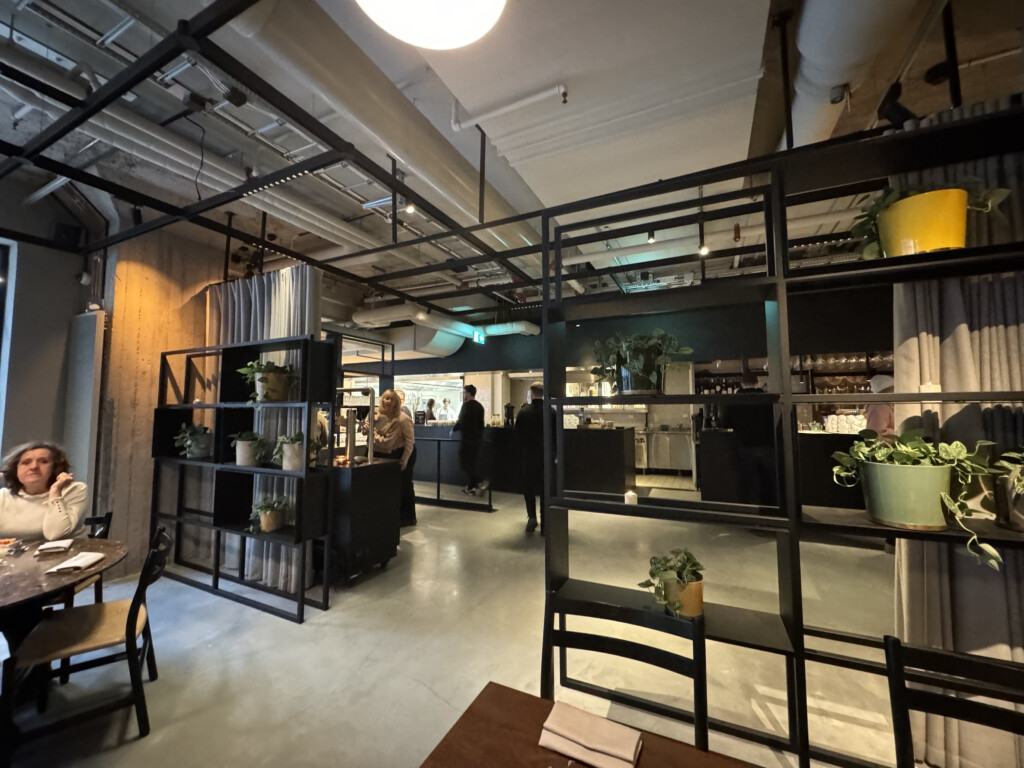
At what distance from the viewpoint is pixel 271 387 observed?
10.5ft

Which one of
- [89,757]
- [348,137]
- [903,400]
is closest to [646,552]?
[903,400]

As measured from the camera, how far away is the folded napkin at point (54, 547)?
212 centimetres

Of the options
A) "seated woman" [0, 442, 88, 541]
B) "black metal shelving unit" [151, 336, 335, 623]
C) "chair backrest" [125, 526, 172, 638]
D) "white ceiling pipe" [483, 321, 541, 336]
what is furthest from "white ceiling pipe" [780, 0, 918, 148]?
"white ceiling pipe" [483, 321, 541, 336]

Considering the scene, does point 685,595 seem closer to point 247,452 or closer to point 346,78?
point 346,78

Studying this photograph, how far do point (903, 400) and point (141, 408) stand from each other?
549 cm

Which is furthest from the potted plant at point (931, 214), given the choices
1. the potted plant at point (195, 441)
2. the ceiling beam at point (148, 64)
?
the potted plant at point (195, 441)

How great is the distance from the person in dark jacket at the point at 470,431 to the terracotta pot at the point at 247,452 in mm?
2925

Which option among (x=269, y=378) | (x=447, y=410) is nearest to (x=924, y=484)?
(x=269, y=378)

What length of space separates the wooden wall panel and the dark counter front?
6.38 feet

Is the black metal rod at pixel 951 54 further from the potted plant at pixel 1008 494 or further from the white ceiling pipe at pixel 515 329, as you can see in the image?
the white ceiling pipe at pixel 515 329

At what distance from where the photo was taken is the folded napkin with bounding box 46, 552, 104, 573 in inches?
73.9

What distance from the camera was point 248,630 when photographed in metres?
2.83

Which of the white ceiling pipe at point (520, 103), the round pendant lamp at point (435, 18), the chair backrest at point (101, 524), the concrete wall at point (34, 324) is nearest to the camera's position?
the round pendant lamp at point (435, 18)

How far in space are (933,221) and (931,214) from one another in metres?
0.03
